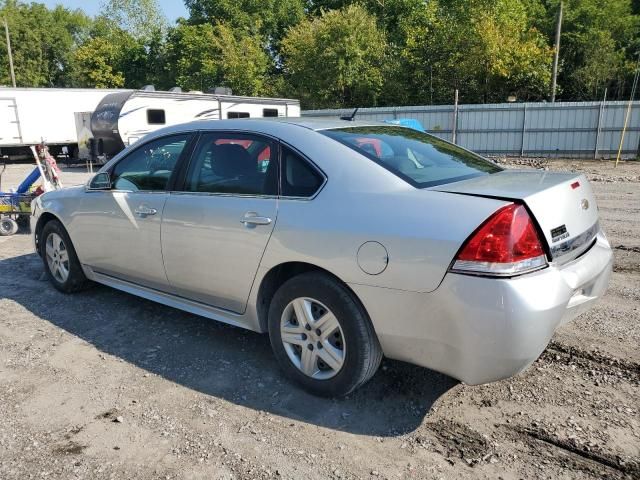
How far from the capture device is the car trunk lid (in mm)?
2666

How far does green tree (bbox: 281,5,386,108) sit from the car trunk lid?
27005mm

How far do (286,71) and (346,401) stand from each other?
3497 centimetres

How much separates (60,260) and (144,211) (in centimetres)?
162

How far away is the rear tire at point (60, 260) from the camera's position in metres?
4.97

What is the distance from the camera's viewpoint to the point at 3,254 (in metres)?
7.01

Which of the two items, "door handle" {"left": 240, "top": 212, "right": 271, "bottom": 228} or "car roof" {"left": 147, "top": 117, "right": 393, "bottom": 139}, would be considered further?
"car roof" {"left": 147, "top": 117, "right": 393, "bottom": 139}

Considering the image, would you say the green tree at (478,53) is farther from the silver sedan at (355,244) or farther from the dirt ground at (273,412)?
the silver sedan at (355,244)

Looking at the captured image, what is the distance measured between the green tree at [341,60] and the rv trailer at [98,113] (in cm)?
708

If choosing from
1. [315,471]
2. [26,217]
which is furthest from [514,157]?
[315,471]

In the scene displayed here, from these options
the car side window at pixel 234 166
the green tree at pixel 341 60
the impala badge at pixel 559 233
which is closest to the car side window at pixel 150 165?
the car side window at pixel 234 166

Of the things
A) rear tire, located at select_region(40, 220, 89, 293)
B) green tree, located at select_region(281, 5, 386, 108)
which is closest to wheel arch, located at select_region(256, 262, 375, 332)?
rear tire, located at select_region(40, 220, 89, 293)

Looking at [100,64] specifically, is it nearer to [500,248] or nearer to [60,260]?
[60,260]

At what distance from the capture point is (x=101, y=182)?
4.54 m

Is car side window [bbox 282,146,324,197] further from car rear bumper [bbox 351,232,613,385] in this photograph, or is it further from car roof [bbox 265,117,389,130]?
car rear bumper [bbox 351,232,613,385]
